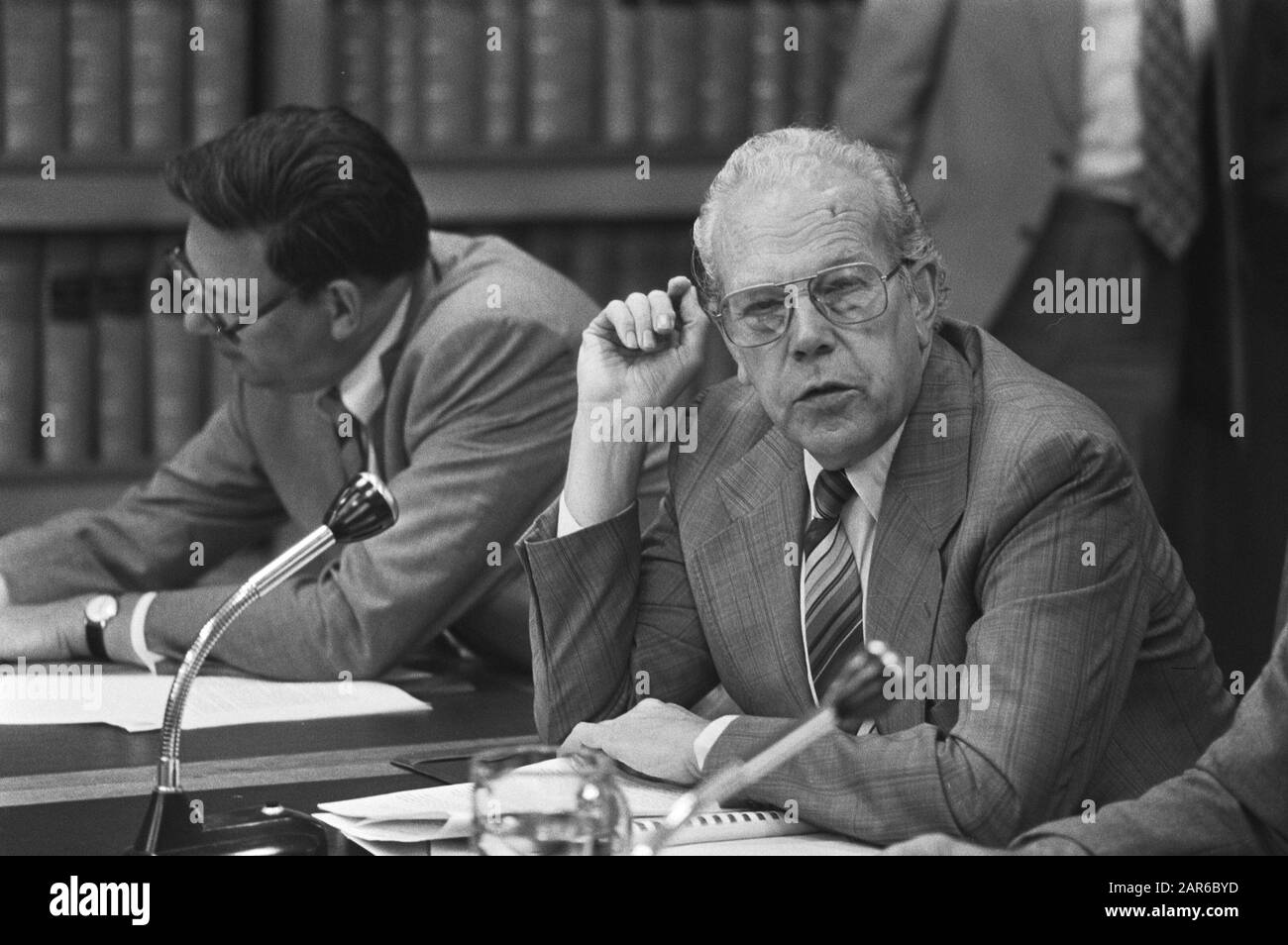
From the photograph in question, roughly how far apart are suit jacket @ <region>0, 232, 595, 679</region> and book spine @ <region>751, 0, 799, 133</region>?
37.8 inches

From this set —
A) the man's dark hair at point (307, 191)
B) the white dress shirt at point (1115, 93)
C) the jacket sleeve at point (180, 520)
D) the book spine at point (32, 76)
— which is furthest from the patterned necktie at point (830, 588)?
the white dress shirt at point (1115, 93)

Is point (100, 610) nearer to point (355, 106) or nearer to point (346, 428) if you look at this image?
point (346, 428)

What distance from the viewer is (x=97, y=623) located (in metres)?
2.29

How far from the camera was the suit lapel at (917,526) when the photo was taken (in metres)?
1.65

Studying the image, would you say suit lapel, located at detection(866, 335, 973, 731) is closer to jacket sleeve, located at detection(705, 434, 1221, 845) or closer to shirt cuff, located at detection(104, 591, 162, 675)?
jacket sleeve, located at detection(705, 434, 1221, 845)

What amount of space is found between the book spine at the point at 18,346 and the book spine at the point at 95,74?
0.70 feet

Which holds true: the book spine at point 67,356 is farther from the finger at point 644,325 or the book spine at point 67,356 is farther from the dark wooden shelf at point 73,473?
the finger at point 644,325

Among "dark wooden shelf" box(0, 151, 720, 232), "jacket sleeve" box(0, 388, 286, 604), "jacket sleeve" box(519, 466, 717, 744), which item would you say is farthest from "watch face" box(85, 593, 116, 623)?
"dark wooden shelf" box(0, 151, 720, 232)

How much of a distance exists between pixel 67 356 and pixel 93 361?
1.9 inches

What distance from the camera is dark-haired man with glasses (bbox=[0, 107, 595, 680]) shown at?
7.38ft

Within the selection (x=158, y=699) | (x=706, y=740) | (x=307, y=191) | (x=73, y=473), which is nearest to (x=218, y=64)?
(x=73, y=473)

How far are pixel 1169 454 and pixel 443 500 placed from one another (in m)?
2.05
